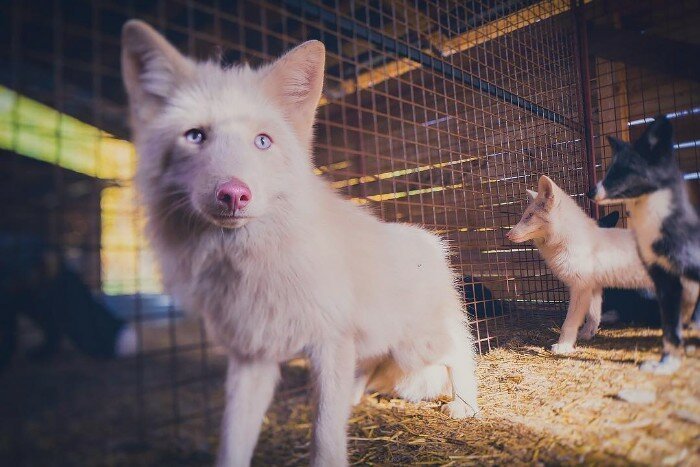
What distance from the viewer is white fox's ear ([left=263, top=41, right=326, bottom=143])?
1.07 metres

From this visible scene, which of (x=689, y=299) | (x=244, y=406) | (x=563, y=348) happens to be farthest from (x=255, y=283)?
(x=689, y=299)

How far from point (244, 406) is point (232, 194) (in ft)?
2.19

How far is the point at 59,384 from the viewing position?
120 centimetres

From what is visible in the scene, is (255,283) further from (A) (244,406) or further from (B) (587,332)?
(B) (587,332)

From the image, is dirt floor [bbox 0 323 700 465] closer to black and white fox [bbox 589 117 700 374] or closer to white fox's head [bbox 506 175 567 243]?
black and white fox [bbox 589 117 700 374]

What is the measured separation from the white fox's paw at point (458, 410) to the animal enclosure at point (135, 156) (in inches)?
9.8

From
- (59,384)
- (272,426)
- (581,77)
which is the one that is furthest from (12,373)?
(581,77)

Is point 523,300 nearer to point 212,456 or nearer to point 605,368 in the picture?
point 605,368

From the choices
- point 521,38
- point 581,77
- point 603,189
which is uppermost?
point 521,38

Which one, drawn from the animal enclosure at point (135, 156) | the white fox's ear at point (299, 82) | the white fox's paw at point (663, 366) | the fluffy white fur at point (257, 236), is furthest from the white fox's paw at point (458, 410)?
the white fox's ear at point (299, 82)

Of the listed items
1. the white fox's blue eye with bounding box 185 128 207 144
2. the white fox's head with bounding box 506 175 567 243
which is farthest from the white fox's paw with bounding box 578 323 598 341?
the white fox's blue eye with bounding box 185 128 207 144

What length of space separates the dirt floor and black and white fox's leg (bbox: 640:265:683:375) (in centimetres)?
2

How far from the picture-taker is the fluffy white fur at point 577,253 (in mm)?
988

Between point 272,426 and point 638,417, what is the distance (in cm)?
108
